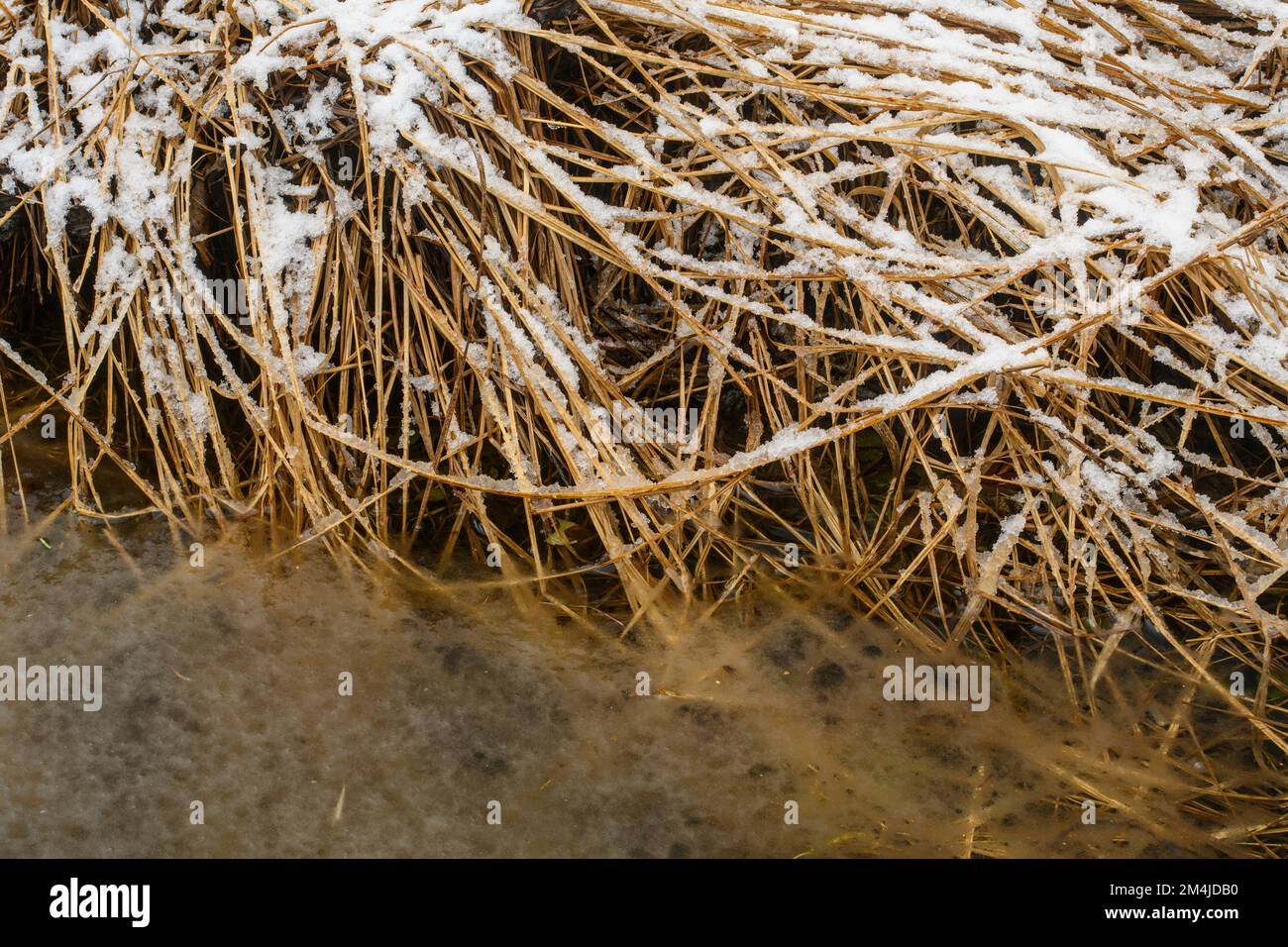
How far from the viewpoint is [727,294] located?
162 cm

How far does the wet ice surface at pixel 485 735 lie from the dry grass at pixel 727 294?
108 millimetres

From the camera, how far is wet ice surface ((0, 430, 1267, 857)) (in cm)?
145

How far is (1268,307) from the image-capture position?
5.43 ft

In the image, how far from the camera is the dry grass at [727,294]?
1.61 m

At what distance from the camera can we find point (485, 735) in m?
1.56

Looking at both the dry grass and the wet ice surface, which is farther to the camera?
the dry grass

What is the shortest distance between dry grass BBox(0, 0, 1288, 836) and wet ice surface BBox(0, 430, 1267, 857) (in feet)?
0.35

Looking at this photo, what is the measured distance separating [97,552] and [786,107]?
4.40ft

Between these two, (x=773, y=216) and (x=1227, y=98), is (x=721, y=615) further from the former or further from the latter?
(x=1227, y=98)

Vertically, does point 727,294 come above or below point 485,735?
above

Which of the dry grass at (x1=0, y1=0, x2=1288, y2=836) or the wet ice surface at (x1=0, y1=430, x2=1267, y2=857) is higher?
the dry grass at (x1=0, y1=0, x2=1288, y2=836)

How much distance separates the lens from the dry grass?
63.4 inches

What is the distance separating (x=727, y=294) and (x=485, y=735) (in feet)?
2.46

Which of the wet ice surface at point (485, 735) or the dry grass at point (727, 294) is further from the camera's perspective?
the dry grass at point (727, 294)
